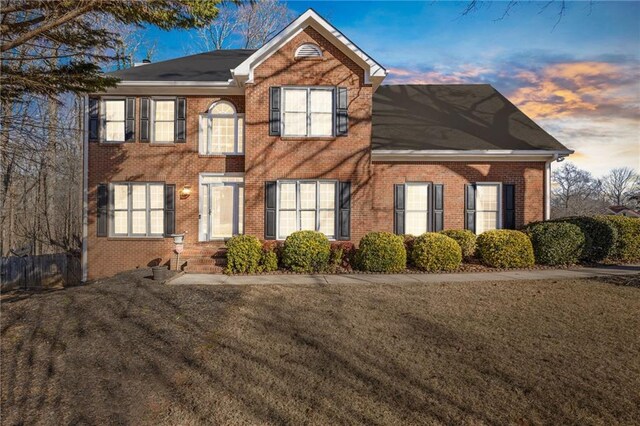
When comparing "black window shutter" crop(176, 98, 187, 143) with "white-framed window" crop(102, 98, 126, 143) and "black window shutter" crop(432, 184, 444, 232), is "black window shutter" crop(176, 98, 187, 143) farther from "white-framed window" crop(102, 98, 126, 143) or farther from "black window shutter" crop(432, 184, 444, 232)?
"black window shutter" crop(432, 184, 444, 232)

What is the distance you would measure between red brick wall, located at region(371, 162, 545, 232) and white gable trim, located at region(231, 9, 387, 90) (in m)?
3.15

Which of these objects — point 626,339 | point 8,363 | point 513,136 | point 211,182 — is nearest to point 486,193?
point 513,136

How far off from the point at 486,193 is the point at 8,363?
42.8 feet

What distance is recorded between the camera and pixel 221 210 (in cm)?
1227

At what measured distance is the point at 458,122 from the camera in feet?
45.1

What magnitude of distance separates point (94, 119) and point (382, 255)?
1047 cm

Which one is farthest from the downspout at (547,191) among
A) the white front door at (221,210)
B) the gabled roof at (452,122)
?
the white front door at (221,210)

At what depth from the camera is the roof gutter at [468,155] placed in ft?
39.4

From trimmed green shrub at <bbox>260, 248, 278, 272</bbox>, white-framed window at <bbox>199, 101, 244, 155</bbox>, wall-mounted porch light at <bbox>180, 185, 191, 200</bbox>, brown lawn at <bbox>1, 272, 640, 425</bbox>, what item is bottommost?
brown lawn at <bbox>1, 272, 640, 425</bbox>

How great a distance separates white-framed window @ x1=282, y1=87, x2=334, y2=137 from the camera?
11453 mm

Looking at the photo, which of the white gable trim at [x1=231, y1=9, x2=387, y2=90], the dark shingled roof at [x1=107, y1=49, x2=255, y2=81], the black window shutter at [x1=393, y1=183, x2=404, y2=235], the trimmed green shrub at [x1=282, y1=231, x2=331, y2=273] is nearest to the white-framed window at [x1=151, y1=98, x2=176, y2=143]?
the dark shingled roof at [x1=107, y1=49, x2=255, y2=81]

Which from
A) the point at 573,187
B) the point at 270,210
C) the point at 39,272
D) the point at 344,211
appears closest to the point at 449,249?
the point at 344,211

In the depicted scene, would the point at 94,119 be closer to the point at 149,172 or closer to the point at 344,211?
the point at 149,172

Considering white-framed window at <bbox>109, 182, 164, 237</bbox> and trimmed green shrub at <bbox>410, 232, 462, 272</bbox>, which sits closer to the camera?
trimmed green shrub at <bbox>410, 232, 462, 272</bbox>
